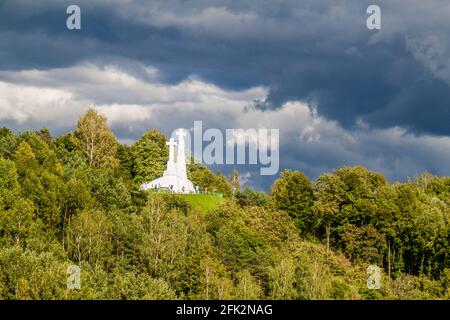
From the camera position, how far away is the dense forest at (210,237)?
72000 mm

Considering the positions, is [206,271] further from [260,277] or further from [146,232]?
[146,232]

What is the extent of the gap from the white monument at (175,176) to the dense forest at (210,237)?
9.45 meters

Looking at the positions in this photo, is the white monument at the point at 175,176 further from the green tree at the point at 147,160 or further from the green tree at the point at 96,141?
the green tree at the point at 96,141

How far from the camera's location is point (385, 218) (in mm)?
112812

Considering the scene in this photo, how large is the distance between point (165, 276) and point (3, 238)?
19.2m

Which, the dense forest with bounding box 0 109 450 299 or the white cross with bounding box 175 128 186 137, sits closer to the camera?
the dense forest with bounding box 0 109 450 299

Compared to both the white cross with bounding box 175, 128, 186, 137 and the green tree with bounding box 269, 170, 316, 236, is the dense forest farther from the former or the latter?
the white cross with bounding box 175, 128, 186, 137

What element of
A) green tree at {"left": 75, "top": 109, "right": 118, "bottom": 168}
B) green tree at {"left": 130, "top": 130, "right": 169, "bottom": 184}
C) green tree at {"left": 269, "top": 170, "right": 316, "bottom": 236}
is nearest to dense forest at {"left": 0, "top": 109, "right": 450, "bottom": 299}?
green tree at {"left": 269, "top": 170, "right": 316, "bottom": 236}

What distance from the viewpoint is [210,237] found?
9344 centimetres

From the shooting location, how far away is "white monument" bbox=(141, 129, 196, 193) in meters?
146

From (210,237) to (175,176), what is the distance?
56.3 meters

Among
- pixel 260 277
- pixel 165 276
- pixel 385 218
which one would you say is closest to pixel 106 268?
pixel 165 276

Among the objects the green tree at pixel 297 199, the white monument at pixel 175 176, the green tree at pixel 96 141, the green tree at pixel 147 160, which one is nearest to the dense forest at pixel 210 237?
the green tree at pixel 297 199

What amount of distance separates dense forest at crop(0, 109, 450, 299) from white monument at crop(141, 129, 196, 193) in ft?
31.0
